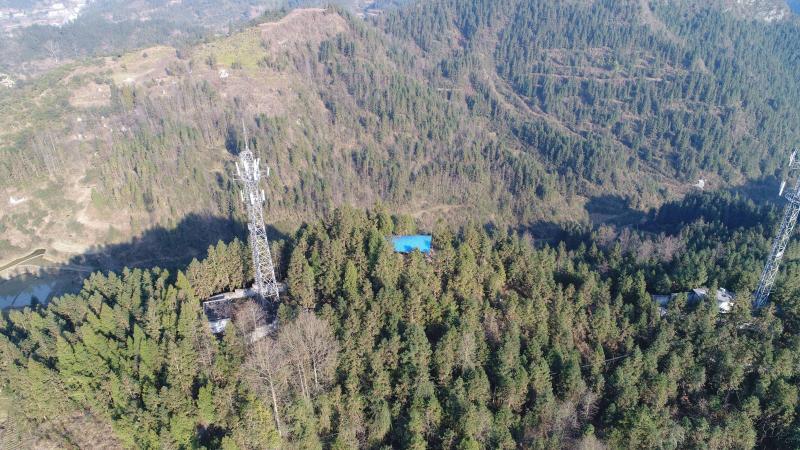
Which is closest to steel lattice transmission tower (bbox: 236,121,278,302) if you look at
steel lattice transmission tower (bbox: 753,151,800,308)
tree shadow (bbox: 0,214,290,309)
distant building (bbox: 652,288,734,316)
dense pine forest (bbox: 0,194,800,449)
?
dense pine forest (bbox: 0,194,800,449)

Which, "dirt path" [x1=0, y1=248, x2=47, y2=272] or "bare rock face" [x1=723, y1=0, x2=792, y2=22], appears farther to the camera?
"bare rock face" [x1=723, y1=0, x2=792, y2=22]

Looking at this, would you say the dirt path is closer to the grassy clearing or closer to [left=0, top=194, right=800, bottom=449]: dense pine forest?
[left=0, top=194, right=800, bottom=449]: dense pine forest

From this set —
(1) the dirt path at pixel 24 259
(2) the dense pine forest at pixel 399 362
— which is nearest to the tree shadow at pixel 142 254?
(1) the dirt path at pixel 24 259

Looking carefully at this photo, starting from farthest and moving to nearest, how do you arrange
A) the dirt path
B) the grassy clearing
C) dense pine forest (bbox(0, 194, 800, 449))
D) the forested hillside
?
the grassy clearing < the forested hillside < the dirt path < dense pine forest (bbox(0, 194, 800, 449))

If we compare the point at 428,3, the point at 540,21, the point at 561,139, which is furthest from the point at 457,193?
the point at 428,3

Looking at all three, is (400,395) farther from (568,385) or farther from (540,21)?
(540,21)

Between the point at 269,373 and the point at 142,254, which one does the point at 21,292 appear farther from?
the point at 269,373
